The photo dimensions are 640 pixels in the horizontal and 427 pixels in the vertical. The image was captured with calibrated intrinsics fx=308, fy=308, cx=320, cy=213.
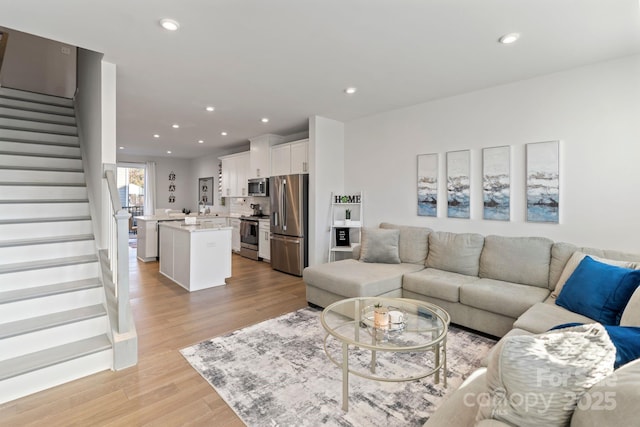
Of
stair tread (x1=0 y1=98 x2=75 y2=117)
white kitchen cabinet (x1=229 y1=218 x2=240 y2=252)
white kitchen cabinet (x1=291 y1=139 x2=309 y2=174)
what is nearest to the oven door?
white kitchen cabinet (x1=229 y1=218 x2=240 y2=252)

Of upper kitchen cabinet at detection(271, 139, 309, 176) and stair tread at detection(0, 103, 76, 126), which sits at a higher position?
stair tread at detection(0, 103, 76, 126)

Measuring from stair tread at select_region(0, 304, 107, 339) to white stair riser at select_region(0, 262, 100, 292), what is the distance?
349mm

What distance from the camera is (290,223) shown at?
536 cm

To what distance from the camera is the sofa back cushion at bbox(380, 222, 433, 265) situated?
3.95 meters

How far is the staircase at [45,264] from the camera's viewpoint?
7.20 ft

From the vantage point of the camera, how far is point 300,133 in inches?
240

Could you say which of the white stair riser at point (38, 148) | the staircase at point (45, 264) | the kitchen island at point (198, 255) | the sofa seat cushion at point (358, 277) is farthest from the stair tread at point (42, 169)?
the sofa seat cushion at point (358, 277)

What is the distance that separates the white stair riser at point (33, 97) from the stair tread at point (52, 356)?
153 inches

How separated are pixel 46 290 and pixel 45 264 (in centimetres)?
28

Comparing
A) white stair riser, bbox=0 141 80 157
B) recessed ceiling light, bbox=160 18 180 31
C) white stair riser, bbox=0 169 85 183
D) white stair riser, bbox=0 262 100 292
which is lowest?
white stair riser, bbox=0 262 100 292

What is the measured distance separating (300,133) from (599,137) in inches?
176

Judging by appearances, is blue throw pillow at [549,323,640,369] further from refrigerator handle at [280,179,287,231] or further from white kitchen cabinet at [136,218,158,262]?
white kitchen cabinet at [136,218,158,262]

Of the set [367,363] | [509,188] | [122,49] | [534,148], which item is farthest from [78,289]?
[534,148]

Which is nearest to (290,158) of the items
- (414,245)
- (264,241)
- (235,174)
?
(264,241)
